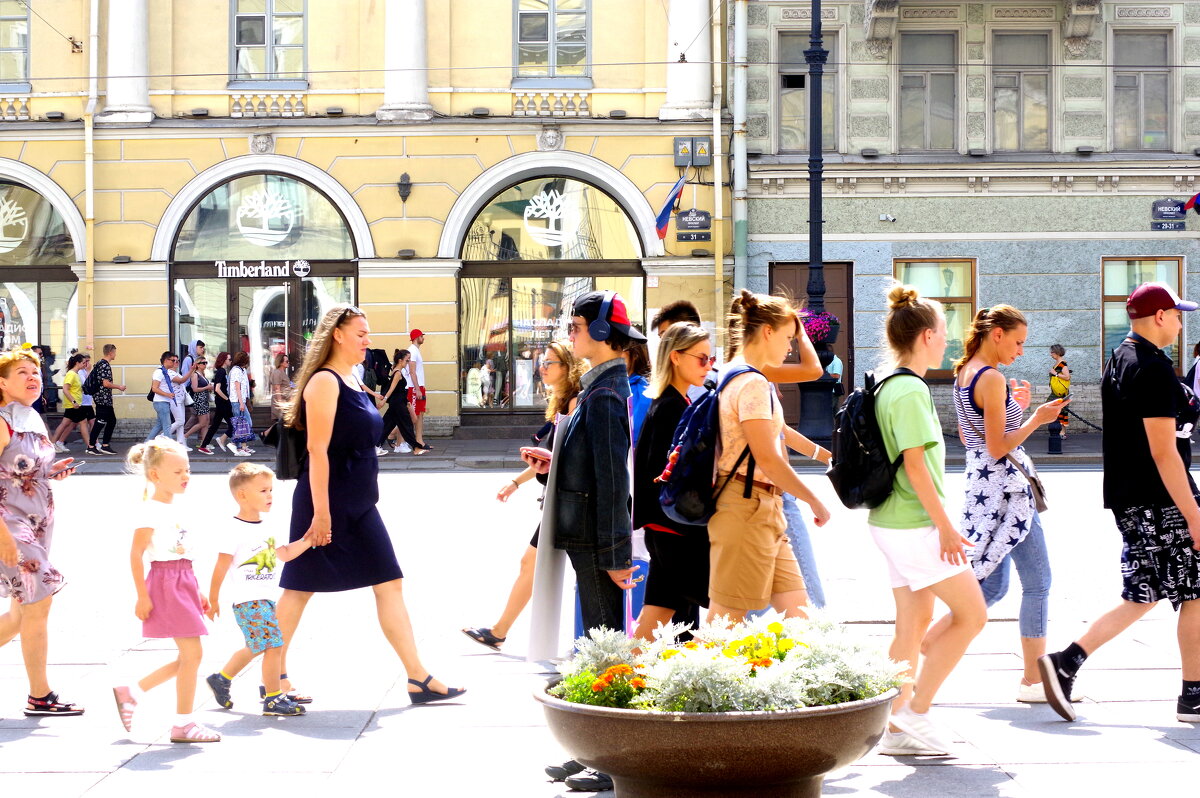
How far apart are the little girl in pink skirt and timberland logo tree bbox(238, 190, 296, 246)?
18.9 metres

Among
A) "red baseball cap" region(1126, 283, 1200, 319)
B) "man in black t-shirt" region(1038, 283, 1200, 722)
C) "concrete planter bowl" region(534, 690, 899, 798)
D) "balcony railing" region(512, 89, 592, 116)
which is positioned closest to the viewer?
A: "concrete planter bowl" region(534, 690, 899, 798)

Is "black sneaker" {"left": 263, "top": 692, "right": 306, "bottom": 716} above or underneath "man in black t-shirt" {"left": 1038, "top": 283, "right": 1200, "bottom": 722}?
underneath

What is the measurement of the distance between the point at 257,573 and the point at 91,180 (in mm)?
19273

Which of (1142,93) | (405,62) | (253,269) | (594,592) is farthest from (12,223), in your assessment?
(594,592)

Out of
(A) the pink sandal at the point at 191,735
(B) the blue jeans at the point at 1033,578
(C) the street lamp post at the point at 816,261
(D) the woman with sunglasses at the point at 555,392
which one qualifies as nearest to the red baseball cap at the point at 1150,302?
(B) the blue jeans at the point at 1033,578

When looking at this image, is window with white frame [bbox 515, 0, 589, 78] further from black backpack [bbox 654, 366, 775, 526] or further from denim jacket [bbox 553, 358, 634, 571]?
black backpack [bbox 654, 366, 775, 526]

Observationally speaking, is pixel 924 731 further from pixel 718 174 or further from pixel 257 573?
pixel 718 174

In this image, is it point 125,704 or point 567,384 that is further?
point 567,384

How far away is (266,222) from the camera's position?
2416 cm

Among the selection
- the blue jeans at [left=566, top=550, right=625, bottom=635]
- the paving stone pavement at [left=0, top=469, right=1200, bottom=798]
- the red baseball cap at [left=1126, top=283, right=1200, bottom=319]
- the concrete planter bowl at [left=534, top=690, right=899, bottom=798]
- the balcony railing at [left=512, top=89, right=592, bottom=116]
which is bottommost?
the paving stone pavement at [left=0, top=469, right=1200, bottom=798]

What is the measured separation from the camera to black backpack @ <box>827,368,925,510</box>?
17.6ft

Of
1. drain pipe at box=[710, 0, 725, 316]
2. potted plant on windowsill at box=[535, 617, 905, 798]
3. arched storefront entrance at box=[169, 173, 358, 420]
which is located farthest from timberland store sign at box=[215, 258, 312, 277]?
potted plant on windowsill at box=[535, 617, 905, 798]

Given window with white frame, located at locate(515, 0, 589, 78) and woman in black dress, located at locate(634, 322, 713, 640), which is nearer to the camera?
woman in black dress, located at locate(634, 322, 713, 640)

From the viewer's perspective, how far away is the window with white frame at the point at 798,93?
2411 cm
